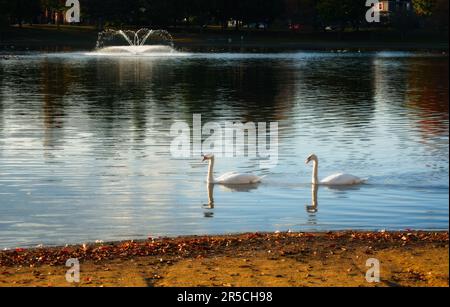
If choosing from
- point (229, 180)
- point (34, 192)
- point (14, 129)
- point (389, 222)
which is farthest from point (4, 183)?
point (14, 129)

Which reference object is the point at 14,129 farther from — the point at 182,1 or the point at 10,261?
the point at 182,1

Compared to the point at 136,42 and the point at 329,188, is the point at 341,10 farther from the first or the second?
the point at 329,188

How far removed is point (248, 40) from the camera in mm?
187375

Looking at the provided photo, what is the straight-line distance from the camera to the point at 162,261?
1833 centimetres

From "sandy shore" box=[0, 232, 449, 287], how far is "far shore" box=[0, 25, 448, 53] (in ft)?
463

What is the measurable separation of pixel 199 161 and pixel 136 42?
14007 cm

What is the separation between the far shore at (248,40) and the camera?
558ft

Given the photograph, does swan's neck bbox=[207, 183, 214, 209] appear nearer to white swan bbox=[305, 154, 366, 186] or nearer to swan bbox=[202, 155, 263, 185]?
swan bbox=[202, 155, 263, 185]

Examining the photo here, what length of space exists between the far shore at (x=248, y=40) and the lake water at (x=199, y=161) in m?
91.0

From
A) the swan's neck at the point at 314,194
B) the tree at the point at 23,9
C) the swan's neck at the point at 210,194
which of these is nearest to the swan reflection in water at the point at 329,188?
the swan's neck at the point at 314,194

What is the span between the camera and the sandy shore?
54.1 ft

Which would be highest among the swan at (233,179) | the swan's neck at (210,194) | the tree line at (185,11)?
the tree line at (185,11)

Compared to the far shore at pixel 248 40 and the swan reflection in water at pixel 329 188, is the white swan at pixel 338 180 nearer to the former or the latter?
the swan reflection in water at pixel 329 188

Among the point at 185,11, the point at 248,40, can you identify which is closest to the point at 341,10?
the point at 248,40
